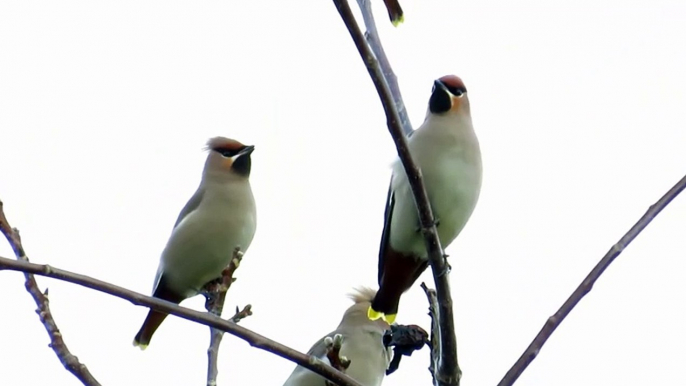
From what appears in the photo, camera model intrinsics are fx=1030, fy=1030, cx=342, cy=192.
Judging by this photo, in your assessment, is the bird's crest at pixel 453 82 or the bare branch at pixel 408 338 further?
the bird's crest at pixel 453 82

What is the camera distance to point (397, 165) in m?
3.64

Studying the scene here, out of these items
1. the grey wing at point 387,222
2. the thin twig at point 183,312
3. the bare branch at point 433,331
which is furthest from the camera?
the grey wing at point 387,222

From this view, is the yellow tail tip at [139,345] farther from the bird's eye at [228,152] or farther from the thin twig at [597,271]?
the thin twig at [597,271]

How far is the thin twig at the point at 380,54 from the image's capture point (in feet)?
10.2

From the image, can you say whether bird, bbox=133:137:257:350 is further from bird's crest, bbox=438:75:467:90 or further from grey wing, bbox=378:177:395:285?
bird's crest, bbox=438:75:467:90

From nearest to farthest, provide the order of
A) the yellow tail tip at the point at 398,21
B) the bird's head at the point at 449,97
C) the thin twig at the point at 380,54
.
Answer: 1. the thin twig at the point at 380,54
2. the bird's head at the point at 449,97
3. the yellow tail tip at the point at 398,21

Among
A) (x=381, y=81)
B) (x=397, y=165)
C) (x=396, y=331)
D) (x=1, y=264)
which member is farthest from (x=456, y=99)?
(x=1, y=264)

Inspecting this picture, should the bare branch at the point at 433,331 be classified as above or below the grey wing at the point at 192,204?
below

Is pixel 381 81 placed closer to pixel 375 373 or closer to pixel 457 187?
pixel 457 187

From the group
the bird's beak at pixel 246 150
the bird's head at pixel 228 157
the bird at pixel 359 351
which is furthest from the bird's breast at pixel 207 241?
the bird at pixel 359 351

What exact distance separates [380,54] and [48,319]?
1.27 meters

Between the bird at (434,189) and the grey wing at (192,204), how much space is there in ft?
4.77

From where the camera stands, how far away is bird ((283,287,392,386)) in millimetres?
4949

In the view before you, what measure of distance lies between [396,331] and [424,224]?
0.48 m
